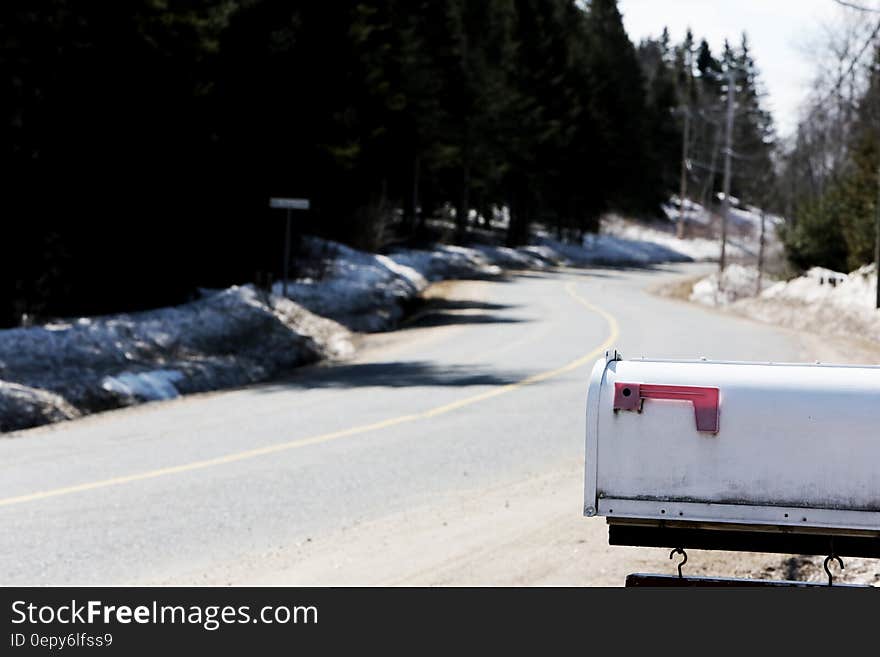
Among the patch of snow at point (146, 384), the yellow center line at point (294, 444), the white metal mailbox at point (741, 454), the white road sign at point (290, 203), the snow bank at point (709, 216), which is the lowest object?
the patch of snow at point (146, 384)

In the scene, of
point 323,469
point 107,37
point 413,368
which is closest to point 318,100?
point 107,37

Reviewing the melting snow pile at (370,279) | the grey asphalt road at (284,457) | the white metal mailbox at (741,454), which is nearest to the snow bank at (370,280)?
the melting snow pile at (370,279)

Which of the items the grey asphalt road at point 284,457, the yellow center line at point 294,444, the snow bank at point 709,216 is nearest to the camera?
the grey asphalt road at point 284,457

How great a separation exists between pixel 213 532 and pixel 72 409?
23.7 ft

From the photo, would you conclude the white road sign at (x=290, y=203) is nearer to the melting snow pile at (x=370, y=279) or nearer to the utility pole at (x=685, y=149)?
the melting snow pile at (x=370, y=279)

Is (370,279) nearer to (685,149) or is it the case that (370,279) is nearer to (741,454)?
(741,454)

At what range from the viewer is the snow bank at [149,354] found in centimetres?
1502

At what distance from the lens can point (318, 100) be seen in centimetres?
3058

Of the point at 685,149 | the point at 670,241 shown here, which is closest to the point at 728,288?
the point at 670,241

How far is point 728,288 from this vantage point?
40188 mm

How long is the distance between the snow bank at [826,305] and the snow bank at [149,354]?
34.1ft

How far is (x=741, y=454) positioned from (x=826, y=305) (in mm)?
25008

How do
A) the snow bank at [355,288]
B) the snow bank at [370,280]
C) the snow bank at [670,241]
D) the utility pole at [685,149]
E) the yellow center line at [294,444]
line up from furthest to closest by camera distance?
the utility pole at [685,149] → the snow bank at [670,241] → the snow bank at [370,280] → the snow bank at [355,288] → the yellow center line at [294,444]

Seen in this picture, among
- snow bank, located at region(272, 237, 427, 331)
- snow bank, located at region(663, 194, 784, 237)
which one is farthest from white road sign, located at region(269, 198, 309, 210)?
snow bank, located at region(663, 194, 784, 237)
